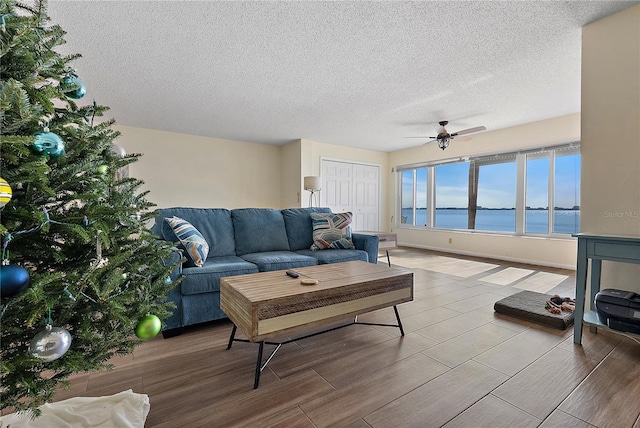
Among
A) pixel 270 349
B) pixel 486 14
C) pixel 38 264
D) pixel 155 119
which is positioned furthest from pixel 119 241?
pixel 155 119

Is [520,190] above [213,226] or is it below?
above

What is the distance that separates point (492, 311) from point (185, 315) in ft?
8.54

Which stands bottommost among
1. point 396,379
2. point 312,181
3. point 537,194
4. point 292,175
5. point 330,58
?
point 396,379

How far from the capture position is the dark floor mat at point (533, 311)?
88.1 inches

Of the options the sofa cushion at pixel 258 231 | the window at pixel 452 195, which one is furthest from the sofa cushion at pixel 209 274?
the window at pixel 452 195

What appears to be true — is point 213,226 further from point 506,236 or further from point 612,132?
point 506,236

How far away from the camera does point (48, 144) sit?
85cm

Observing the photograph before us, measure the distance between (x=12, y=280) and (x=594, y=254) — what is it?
289 centimetres

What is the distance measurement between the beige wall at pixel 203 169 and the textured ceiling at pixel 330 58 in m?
0.70

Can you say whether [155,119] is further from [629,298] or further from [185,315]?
[629,298]

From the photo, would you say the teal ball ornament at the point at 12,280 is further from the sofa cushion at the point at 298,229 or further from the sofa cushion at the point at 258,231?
the sofa cushion at the point at 298,229

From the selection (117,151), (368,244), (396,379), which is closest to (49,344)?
(117,151)

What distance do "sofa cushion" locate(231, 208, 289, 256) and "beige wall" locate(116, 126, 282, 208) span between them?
9.89 ft

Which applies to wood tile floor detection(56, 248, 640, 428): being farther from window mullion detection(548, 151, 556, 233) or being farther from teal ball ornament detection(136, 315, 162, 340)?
window mullion detection(548, 151, 556, 233)
